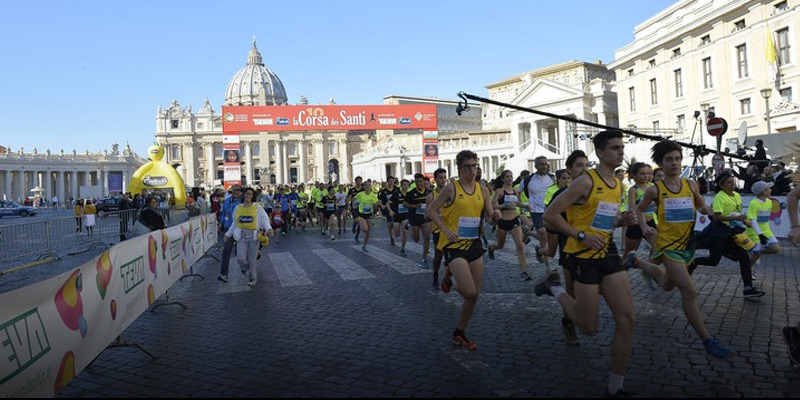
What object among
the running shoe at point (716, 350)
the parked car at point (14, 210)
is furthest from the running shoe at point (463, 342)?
the parked car at point (14, 210)

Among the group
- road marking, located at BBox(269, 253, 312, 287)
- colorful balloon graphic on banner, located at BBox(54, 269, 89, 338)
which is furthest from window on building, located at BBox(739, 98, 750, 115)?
colorful balloon graphic on banner, located at BBox(54, 269, 89, 338)

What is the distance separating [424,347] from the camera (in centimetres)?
529

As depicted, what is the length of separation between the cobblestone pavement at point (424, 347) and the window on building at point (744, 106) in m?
30.1

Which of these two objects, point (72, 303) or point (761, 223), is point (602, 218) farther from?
point (761, 223)

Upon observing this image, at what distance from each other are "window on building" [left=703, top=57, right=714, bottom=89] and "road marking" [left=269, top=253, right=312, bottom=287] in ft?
110

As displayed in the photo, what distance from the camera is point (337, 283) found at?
9172 mm

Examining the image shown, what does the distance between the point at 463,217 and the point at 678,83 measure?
4092cm

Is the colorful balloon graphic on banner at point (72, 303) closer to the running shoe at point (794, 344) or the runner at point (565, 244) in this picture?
the runner at point (565, 244)

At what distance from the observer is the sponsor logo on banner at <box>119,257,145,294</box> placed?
5.57 meters

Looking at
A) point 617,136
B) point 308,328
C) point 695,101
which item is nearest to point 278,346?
point 308,328

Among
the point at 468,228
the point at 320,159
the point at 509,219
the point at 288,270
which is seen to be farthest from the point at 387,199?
the point at 320,159

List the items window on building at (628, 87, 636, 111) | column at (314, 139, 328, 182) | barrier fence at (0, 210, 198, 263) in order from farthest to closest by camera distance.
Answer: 1. column at (314, 139, 328, 182)
2. window on building at (628, 87, 636, 111)
3. barrier fence at (0, 210, 198, 263)

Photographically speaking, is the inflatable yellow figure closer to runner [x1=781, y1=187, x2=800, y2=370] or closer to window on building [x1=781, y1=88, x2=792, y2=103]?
runner [x1=781, y1=187, x2=800, y2=370]

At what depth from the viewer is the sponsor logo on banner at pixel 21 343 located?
3.40 metres
